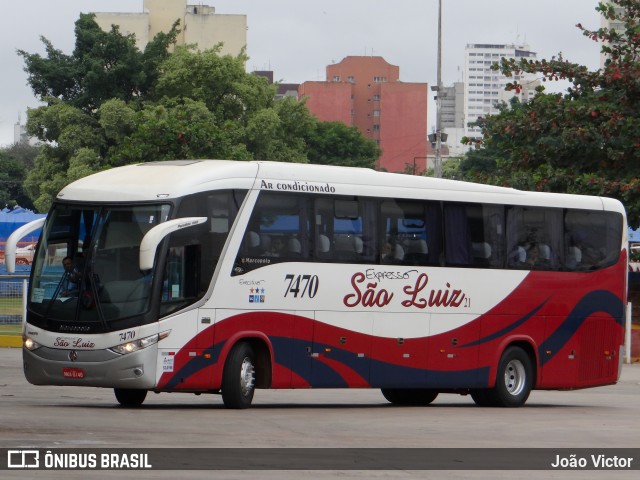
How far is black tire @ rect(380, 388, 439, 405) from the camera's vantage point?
74.7 feet

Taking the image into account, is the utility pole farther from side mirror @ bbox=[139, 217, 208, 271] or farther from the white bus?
side mirror @ bbox=[139, 217, 208, 271]

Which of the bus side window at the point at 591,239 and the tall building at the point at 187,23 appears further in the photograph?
the tall building at the point at 187,23

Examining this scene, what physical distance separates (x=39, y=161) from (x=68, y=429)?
6089 centimetres

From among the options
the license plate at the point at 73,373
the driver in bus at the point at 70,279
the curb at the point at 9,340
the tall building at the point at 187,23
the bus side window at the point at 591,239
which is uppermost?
the tall building at the point at 187,23

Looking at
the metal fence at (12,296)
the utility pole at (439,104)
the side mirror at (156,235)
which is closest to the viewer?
the side mirror at (156,235)

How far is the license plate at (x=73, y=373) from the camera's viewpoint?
17.9 metres

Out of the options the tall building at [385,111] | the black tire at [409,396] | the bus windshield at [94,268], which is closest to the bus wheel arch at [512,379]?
the black tire at [409,396]

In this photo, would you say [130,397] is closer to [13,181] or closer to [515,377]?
[515,377]

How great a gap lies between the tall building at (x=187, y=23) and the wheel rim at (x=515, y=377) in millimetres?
105843

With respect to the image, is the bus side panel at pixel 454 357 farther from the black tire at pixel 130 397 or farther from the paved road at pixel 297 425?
the black tire at pixel 130 397

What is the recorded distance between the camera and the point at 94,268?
59.3 feet

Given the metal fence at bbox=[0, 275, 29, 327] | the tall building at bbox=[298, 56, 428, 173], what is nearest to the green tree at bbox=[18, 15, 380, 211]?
the metal fence at bbox=[0, 275, 29, 327]

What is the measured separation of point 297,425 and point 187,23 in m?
116

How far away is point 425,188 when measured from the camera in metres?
21.5
